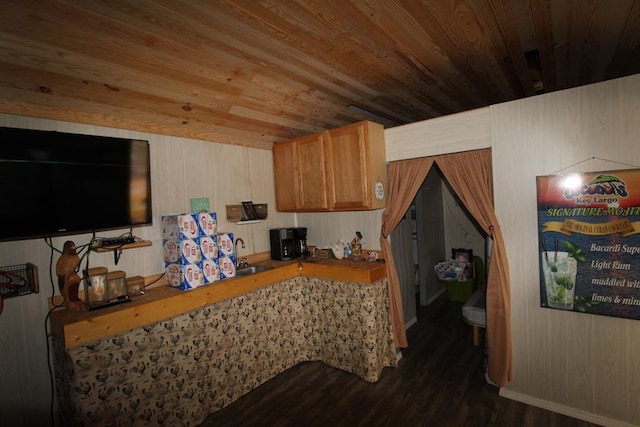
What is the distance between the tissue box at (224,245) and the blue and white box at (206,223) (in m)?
0.11

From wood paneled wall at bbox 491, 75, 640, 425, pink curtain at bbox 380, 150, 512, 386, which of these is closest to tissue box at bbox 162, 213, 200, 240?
pink curtain at bbox 380, 150, 512, 386

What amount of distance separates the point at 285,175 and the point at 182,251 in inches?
58.8

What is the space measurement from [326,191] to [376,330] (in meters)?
1.46

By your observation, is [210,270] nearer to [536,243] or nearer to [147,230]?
[147,230]

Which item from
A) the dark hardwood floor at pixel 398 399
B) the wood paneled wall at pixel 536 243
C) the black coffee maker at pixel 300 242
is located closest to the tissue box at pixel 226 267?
the black coffee maker at pixel 300 242

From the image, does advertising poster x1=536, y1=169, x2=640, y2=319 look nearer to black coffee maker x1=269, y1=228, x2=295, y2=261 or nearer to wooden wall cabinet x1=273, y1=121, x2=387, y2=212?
wooden wall cabinet x1=273, y1=121, x2=387, y2=212

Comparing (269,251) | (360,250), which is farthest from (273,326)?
(360,250)

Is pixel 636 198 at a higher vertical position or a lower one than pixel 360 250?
higher

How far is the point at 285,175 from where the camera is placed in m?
3.49

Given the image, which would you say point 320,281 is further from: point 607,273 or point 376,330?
point 607,273

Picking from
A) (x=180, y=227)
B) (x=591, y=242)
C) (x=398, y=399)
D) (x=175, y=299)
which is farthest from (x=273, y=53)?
(x=398, y=399)

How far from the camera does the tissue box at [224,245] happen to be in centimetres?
273

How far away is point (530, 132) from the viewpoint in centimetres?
226

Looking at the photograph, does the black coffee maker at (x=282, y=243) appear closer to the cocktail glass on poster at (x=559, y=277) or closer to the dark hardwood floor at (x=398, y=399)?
the dark hardwood floor at (x=398, y=399)
